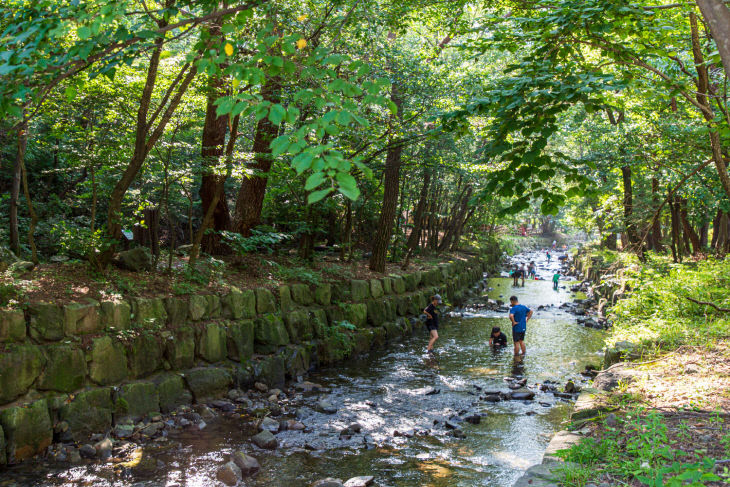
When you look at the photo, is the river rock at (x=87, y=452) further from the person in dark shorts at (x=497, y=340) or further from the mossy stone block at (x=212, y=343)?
the person in dark shorts at (x=497, y=340)

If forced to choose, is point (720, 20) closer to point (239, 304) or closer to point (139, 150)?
point (139, 150)

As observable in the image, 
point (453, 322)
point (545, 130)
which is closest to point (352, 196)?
point (545, 130)

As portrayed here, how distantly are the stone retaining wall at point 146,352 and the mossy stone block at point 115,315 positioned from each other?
0.01 m

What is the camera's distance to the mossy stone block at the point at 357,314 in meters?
11.0

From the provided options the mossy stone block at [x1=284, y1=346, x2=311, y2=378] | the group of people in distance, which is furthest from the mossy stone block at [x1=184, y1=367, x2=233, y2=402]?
the group of people in distance

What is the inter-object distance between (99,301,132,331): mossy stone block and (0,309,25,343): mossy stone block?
0.90 metres

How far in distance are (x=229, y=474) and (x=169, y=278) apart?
384 centimetres

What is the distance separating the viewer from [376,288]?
41.1 ft

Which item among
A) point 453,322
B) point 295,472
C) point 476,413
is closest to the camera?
point 295,472

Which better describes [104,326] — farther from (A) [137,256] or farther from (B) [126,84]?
(B) [126,84]

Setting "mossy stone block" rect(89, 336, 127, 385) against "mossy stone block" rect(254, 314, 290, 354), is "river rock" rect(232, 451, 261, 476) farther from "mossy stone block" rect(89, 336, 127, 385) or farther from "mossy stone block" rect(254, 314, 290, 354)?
"mossy stone block" rect(254, 314, 290, 354)

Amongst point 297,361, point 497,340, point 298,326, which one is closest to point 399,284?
point 497,340

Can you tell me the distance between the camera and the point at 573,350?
1180cm

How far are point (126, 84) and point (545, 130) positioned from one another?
6.28 metres
